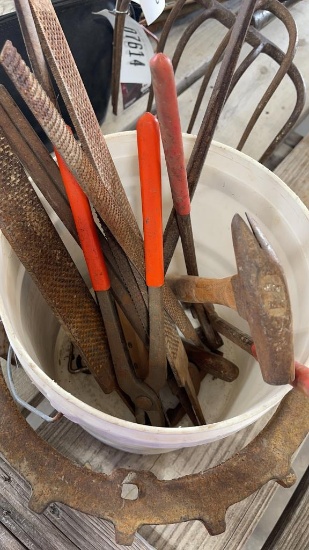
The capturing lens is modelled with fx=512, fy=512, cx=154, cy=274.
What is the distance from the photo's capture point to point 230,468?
0.35m

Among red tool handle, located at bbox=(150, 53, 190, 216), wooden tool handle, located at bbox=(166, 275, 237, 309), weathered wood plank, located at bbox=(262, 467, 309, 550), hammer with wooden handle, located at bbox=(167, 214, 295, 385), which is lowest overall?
weathered wood plank, located at bbox=(262, 467, 309, 550)

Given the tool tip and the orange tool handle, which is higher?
the tool tip

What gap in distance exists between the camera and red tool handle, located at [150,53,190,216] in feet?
0.81

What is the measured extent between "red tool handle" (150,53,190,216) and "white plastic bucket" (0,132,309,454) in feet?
0.30

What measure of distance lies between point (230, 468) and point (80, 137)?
24cm

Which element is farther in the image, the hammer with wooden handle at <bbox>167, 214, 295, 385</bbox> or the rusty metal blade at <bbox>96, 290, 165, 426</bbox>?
the rusty metal blade at <bbox>96, 290, 165, 426</bbox>

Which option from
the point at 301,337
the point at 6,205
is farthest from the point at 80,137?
the point at 301,337

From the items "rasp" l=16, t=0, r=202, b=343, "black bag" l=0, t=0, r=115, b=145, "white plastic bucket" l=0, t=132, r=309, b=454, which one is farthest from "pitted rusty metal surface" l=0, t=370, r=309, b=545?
"black bag" l=0, t=0, r=115, b=145

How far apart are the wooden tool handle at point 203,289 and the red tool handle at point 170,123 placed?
56mm

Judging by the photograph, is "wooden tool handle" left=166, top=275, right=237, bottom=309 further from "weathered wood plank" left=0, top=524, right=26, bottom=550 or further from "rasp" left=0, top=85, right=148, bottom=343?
"weathered wood plank" left=0, top=524, right=26, bottom=550

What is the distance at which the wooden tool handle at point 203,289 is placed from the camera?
0.33m

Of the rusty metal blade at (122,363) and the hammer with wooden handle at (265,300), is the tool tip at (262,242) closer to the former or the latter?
the hammer with wooden handle at (265,300)

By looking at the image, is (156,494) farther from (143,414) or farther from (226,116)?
(226,116)

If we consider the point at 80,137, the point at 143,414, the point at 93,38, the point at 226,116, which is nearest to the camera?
the point at 80,137
